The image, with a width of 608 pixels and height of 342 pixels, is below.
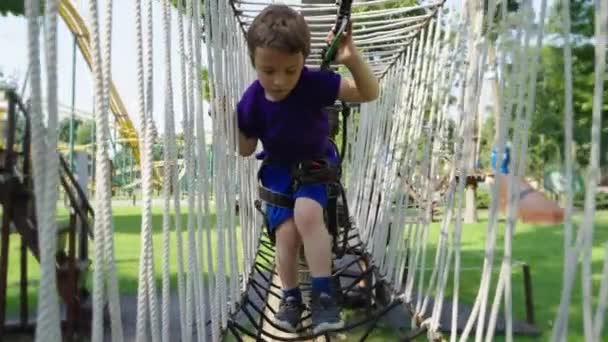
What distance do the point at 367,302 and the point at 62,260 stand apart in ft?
5.00

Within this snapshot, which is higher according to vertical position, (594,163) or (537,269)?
(594,163)

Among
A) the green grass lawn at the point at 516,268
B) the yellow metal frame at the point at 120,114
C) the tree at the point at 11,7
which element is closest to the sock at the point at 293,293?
the green grass lawn at the point at 516,268

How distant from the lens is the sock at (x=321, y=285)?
158 centimetres

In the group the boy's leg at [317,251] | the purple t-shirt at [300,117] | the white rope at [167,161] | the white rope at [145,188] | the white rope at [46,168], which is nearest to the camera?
the white rope at [46,168]

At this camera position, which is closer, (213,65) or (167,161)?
(167,161)

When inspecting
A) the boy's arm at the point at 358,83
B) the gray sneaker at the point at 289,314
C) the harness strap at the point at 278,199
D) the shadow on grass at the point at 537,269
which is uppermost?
the boy's arm at the point at 358,83

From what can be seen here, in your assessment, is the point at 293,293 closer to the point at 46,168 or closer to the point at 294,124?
the point at 294,124

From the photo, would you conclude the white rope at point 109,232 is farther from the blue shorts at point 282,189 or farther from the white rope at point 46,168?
the blue shorts at point 282,189

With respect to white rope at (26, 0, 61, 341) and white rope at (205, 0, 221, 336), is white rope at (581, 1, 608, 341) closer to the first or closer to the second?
white rope at (26, 0, 61, 341)

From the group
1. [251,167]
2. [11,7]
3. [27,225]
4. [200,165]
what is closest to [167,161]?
[200,165]

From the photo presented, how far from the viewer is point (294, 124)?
67.0 inches

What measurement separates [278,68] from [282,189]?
30 centimetres

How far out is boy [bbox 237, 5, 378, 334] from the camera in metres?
1.51

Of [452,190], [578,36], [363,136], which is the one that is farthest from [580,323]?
[578,36]
